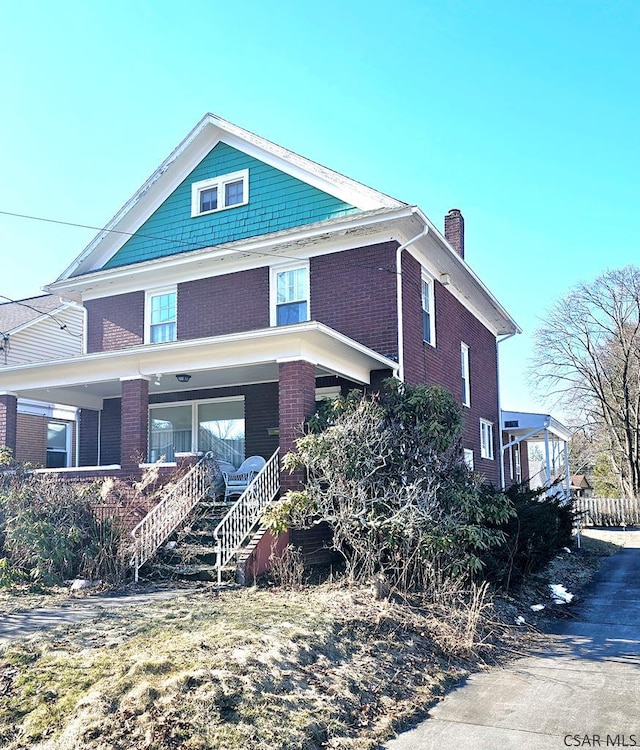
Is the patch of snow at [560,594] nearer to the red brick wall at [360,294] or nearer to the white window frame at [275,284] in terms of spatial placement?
the red brick wall at [360,294]

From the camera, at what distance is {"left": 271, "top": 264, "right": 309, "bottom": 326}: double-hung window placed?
48.7 ft

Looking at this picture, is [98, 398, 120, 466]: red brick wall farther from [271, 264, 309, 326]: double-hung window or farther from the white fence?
the white fence

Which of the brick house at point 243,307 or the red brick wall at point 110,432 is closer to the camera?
the brick house at point 243,307

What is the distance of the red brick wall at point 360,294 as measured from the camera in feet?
45.2

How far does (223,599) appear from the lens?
898 cm

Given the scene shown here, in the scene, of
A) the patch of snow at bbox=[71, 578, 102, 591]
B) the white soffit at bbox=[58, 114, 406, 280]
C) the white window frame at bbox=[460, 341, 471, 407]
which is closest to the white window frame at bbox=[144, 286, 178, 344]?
the white soffit at bbox=[58, 114, 406, 280]

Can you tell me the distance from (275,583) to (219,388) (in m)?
6.87

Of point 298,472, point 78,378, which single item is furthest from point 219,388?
point 298,472

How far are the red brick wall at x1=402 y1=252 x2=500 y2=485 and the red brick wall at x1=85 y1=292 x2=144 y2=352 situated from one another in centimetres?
654

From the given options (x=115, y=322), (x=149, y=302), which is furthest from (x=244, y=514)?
Result: (x=115, y=322)

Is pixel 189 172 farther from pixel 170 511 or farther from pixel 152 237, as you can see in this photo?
pixel 170 511

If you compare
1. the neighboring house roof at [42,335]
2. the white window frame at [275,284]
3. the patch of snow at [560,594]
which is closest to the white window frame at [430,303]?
the white window frame at [275,284]

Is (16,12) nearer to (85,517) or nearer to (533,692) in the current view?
(85,517)

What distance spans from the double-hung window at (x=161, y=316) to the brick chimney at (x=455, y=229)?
8.09 metres
